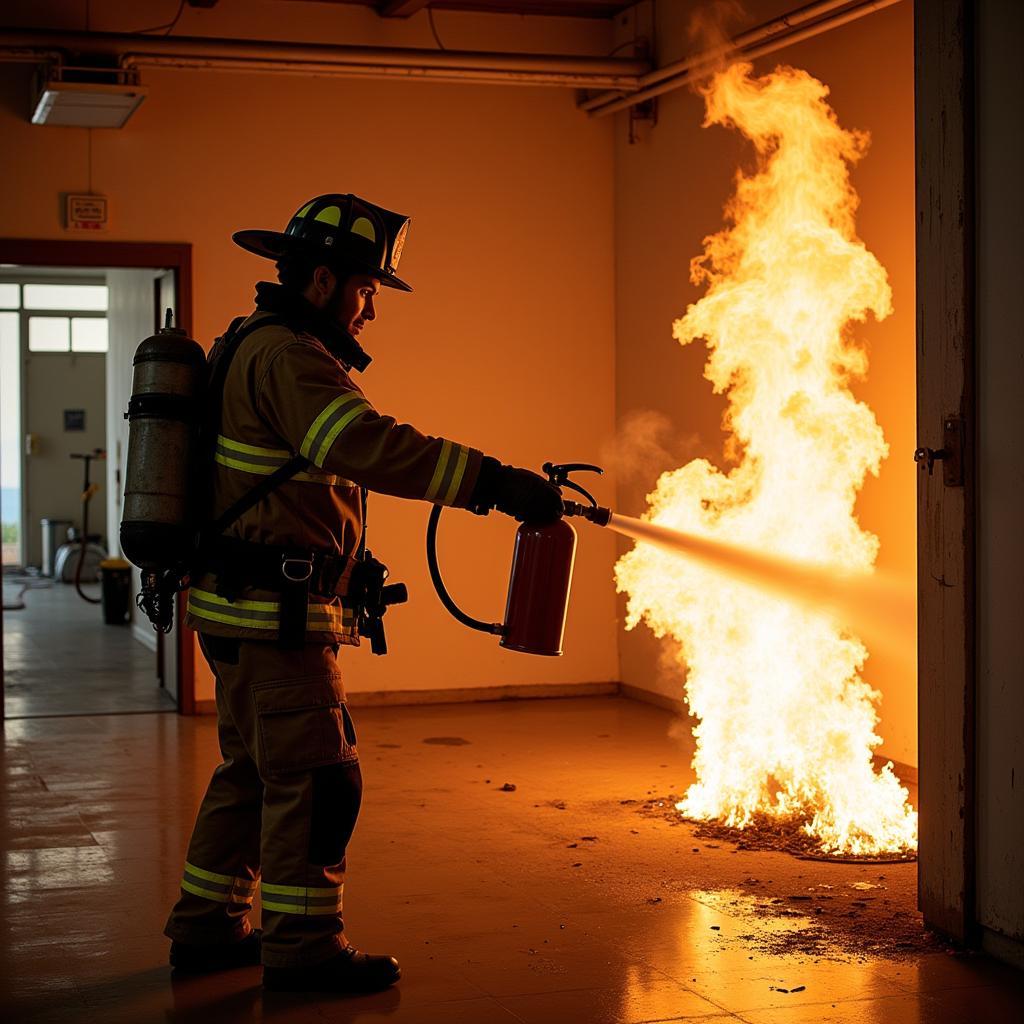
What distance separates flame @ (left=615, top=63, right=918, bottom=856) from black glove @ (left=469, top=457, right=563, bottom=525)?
201cm

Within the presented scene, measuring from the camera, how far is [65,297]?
682 inches

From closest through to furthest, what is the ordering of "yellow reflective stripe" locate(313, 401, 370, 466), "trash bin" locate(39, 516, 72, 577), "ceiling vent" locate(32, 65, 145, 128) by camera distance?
"yellow reflective stripe" locate(313, 401, 370, 466) → "ceiling vent" locate(32, 65, 145, 128) → "trash bin" locate(39, 516, 72, 577)

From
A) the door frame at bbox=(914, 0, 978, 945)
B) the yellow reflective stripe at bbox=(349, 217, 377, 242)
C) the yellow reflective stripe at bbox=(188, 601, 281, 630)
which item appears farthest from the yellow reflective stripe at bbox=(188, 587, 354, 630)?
the door frame at bbox=(914, 0, 978, 945)

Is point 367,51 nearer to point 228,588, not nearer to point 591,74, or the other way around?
point 591,74

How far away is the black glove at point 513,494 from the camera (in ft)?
11.2

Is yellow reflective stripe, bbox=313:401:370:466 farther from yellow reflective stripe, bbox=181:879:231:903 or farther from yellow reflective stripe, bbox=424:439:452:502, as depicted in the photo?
yellow reflective stripe, bbox=181:879:231:903

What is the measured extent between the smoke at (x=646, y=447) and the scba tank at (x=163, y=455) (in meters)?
4.21

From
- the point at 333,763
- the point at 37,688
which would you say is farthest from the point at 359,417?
the point at 37,688

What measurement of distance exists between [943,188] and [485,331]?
451 centimetres

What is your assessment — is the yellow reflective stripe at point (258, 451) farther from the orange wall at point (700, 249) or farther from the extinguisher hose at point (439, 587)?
the orange wall at point (700, 249)

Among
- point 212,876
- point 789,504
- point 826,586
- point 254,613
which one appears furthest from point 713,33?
point 212,876

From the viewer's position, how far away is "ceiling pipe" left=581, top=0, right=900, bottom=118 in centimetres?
573

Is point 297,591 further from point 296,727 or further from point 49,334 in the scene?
point 49,334

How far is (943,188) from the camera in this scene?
3766mm
